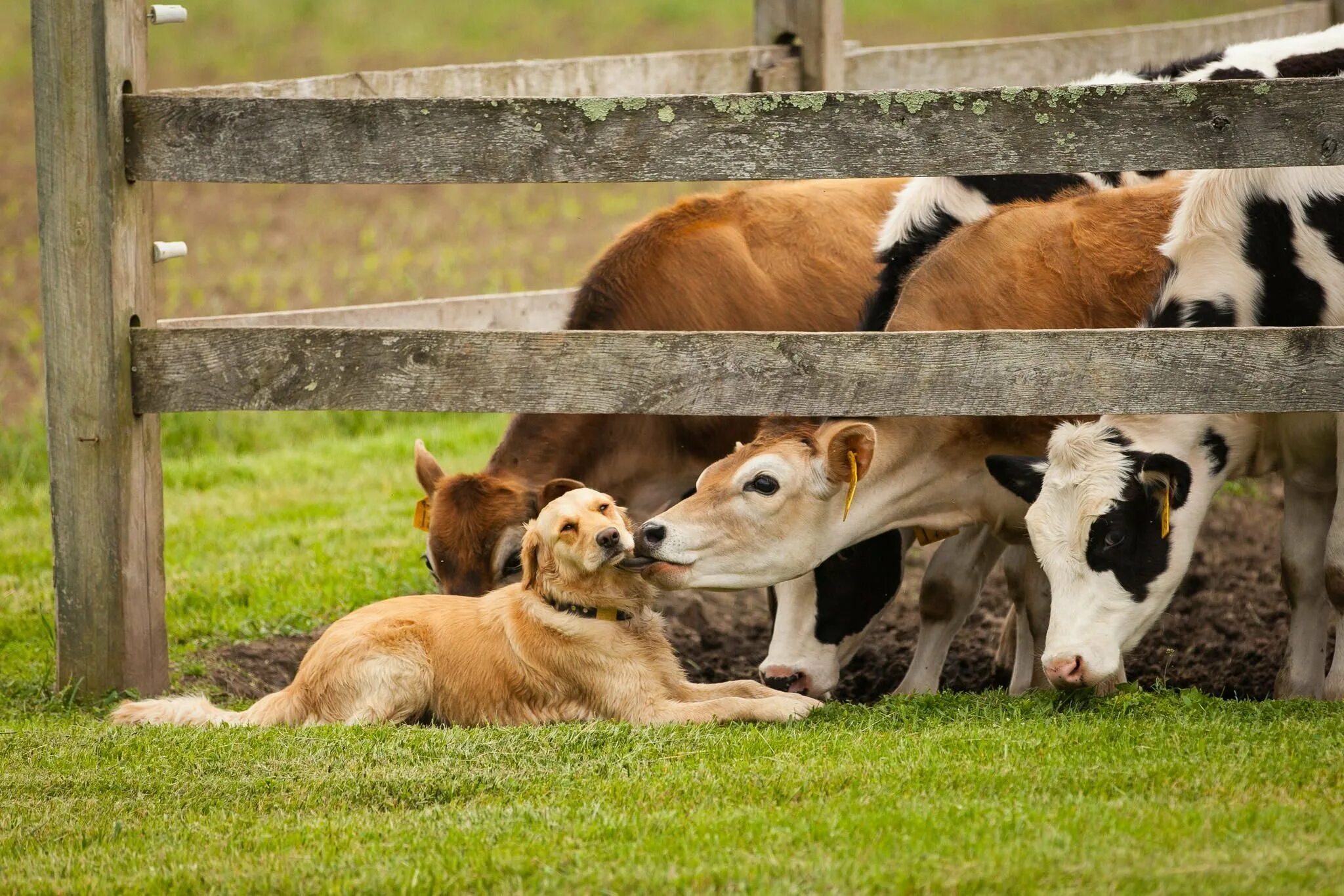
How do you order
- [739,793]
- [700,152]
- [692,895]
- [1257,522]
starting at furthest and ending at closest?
[1257,522], [700,152], [739,793], [692,895]

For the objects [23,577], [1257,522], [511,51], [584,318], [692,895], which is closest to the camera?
[692,895]

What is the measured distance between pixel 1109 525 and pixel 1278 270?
1055mm

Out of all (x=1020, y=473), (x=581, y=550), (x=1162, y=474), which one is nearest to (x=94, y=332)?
(x=581, y=550)

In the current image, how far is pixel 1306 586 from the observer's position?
198 inches

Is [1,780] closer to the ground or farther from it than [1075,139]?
closer to the ground

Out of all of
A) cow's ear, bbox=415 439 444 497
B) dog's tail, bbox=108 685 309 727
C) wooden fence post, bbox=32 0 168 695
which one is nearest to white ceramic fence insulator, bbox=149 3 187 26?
wooden fence post, bbox=32 0 168 695

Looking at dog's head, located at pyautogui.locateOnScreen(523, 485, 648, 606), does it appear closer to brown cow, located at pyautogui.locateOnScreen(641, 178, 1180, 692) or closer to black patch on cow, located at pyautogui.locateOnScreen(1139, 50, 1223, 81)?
brown cow, located at pyautogui.locateOnScreen(641, 178, 1180, 692)

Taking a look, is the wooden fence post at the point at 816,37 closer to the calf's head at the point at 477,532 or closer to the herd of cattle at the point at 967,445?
the herd of cattle at the point at 967,445

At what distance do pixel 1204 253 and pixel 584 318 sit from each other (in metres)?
2.38

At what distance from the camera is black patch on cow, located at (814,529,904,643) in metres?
5.36

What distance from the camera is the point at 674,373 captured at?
4438 millimetres

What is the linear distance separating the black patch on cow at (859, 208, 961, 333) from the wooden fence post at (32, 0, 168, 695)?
98.3 inches

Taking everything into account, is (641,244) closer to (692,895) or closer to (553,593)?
(553,593)

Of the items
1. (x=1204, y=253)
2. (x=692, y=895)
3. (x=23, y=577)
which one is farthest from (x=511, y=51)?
(x=692, y=895)
